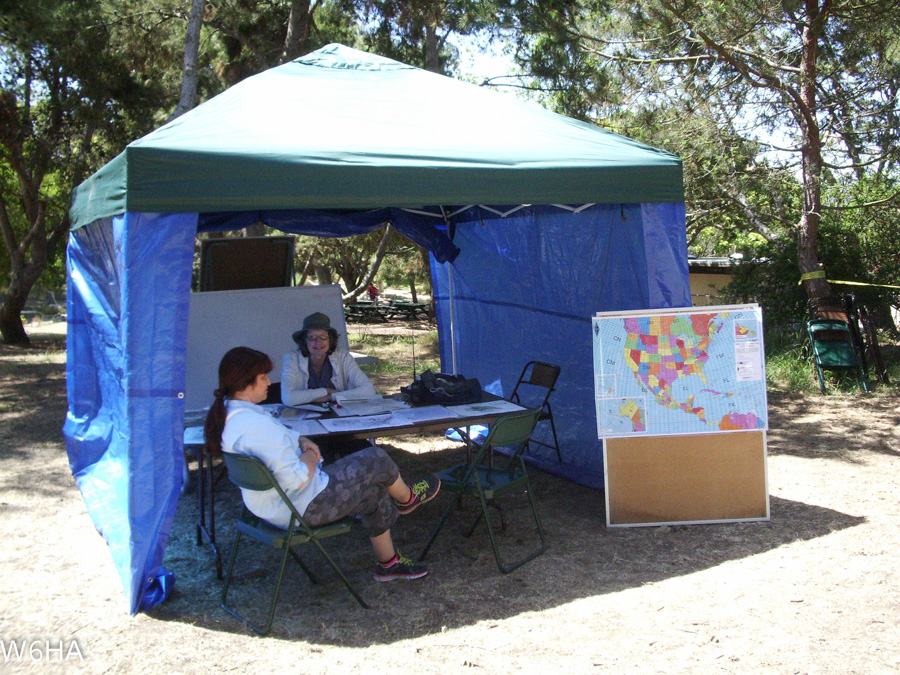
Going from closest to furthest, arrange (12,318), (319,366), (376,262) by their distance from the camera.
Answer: (319,366), (376,262), (12,318)

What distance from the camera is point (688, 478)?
4219 mm

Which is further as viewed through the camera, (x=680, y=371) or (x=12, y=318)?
(x=12, y=318)

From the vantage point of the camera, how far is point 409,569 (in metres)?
3.64

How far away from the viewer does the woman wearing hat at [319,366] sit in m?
4.75

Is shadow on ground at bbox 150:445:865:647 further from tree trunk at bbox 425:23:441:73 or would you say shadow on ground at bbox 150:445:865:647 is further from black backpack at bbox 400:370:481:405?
tree trunk at bbox 425:23:441:73

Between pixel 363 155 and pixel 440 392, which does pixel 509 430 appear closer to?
pixel 440 392

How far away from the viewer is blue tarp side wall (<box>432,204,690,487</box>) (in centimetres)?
434

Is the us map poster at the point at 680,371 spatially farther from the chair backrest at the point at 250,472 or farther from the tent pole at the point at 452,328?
the tent pole at the point at 452,328

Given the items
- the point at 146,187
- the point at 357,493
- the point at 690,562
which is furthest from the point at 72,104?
the point at 690,562

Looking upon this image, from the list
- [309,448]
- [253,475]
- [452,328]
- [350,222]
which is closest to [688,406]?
[309,448]

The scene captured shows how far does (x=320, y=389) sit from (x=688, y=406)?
2.11m

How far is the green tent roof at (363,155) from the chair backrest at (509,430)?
106 cm

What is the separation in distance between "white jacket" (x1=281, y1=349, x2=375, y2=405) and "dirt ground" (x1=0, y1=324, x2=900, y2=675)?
0.82m

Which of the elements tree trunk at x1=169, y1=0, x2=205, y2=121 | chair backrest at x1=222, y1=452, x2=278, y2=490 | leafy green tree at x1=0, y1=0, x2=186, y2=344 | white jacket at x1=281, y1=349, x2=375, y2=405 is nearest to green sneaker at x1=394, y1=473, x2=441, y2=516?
chair backrest at x1=222, y1=452, x2=278, y2=490
